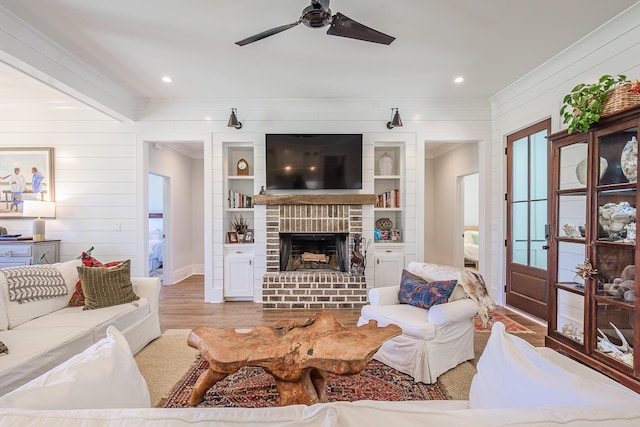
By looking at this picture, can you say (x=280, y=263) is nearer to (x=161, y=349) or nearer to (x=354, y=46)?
(x=161, y=349)

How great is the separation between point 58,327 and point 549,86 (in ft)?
16.2

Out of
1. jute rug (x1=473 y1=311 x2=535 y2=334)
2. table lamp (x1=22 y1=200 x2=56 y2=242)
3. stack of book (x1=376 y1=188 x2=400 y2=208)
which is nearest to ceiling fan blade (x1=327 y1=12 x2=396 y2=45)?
stack of book (x1=376 y1=188 x2=400 y2=208)

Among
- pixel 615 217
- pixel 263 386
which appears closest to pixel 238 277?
pixel 263 386

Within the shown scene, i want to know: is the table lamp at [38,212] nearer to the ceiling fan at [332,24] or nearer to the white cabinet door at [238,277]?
the white cabinet door at [238,277]

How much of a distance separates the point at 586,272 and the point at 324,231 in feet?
8.89

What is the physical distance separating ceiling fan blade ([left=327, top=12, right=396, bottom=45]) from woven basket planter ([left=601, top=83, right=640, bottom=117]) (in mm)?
1567

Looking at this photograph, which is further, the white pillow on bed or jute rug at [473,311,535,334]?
jute rug at [473,311,535,334]

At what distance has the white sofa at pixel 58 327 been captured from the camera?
1652mm

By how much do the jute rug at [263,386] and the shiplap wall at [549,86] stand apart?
7.52ft

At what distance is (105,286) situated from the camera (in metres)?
2.49

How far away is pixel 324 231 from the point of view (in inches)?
160

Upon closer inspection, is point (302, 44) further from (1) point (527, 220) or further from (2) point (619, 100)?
(1) point (527, 220)

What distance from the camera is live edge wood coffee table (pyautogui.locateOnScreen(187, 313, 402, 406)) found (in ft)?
4.78

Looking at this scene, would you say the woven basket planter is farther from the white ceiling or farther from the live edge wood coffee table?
the live edge wood coffee table
